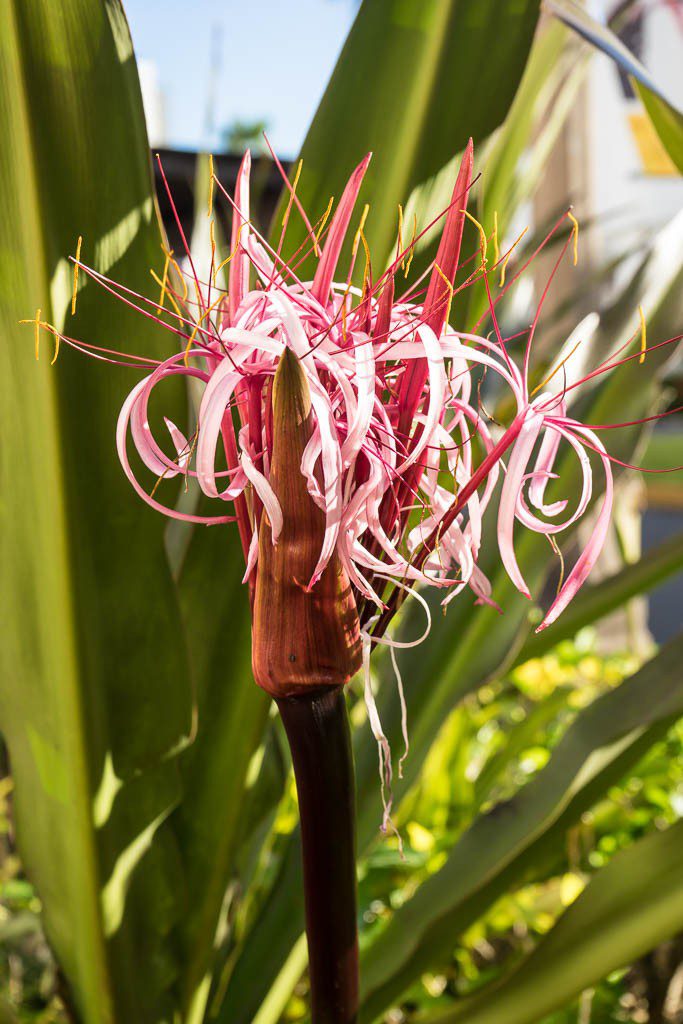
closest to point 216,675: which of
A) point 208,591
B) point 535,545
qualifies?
point 208,591

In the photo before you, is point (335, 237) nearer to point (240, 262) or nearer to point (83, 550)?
point (240, 262)

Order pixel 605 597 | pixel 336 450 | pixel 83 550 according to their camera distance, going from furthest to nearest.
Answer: pixel 605 597 < pixel 83 550 < pixel 336 450

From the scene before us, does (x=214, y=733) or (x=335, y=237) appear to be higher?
(x=335, y=237)

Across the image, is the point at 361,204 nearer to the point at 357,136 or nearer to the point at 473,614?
the point at 357,136

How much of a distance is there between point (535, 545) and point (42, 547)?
21cm

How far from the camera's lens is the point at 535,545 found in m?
0.35

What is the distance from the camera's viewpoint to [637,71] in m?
0.24

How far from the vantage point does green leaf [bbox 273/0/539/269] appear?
0.88ft

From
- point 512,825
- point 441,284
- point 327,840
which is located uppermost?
point 441,284

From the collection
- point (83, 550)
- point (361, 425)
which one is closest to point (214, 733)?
point (83, 550)

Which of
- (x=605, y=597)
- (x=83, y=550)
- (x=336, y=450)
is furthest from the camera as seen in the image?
(x=605, y=597)

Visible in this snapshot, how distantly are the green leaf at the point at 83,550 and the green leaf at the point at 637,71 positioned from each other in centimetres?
14

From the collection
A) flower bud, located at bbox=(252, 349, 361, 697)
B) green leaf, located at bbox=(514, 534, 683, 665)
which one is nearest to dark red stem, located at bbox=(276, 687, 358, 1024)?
flower bud, located at bbox=(252, 349, 361, 697)

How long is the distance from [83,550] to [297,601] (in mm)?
128
